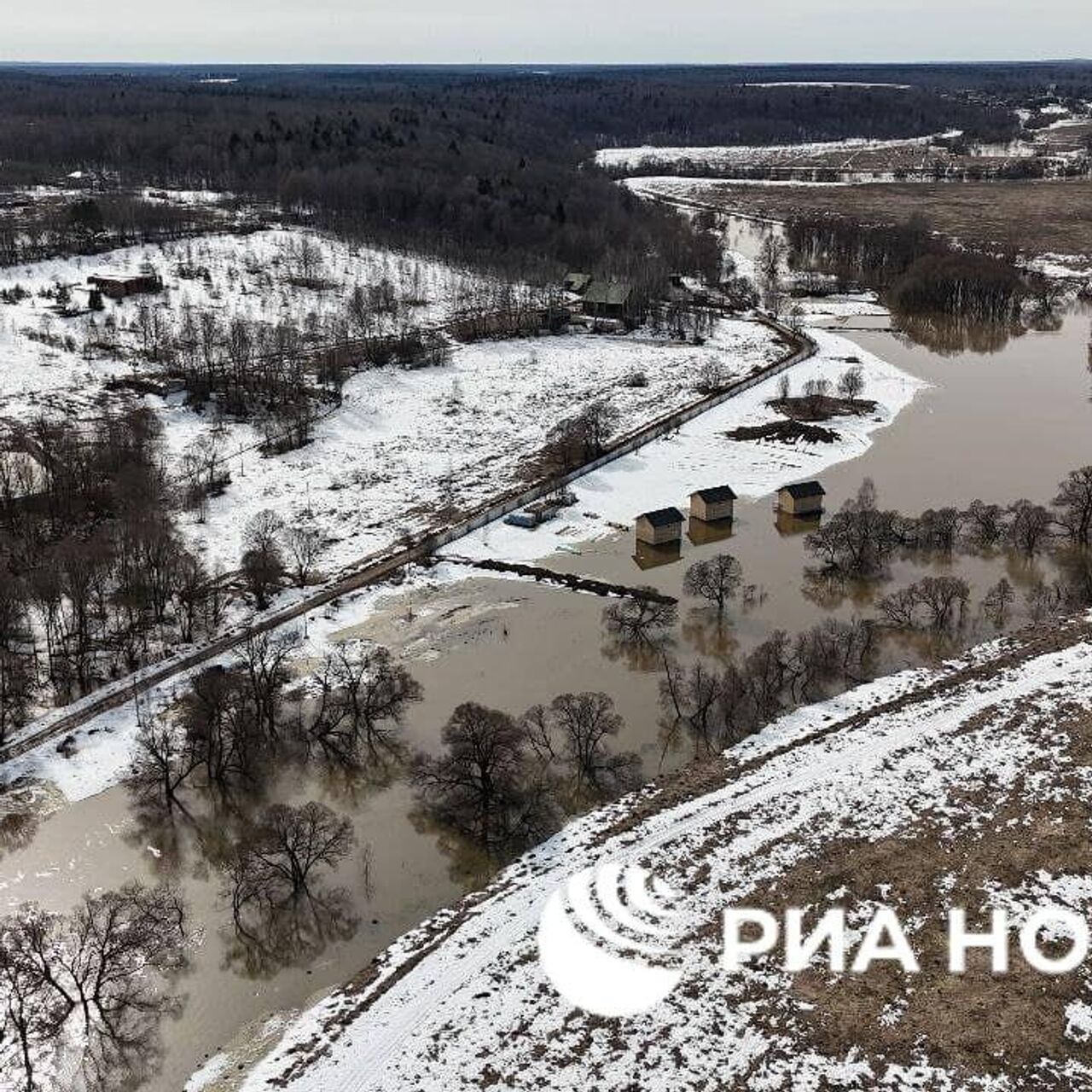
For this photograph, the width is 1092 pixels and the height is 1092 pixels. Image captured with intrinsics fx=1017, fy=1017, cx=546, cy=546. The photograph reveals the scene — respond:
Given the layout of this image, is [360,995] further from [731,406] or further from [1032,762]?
[731,406]

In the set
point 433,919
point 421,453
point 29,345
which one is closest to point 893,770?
point 433,919

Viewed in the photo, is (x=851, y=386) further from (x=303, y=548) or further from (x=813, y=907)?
(x=813, y=907)

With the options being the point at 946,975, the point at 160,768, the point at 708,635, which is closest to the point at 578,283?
the point at 708,635

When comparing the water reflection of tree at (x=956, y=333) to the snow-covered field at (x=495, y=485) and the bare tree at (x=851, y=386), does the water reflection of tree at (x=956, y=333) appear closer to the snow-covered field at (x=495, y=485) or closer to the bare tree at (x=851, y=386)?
the snow-covered field at (x=495, y=485)

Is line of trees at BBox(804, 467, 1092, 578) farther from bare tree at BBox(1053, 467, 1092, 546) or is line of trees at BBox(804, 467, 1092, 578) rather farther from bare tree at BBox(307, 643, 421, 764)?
bare tree at BBox(307, 643, 421, 764)

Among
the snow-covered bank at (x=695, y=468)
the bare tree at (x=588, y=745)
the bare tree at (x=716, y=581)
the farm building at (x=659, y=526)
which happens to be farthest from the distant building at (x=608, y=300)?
the bare tree at (x=588, y=745)

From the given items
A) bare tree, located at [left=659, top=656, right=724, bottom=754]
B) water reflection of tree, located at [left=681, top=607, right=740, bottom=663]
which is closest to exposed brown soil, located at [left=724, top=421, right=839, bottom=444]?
water reflection of tree, located at [left=681, top=607, right=740, bottom=663]

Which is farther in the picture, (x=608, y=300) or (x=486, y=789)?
(x=608, y=300)
